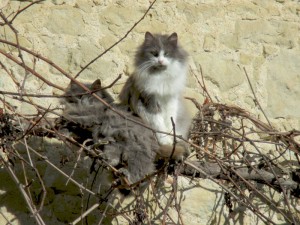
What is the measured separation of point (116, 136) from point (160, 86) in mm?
557

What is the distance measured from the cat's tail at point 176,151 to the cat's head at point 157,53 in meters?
0.57

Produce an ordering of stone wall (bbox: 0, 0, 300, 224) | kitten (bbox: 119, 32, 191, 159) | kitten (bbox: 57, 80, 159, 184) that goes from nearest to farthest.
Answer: kitten (bbox: 57, 80, 159, 184), kitten (bbox: 119, 32, 191, 159), stone wall (bbox: 0, 0, 300, 224)

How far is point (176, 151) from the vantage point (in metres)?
3.26

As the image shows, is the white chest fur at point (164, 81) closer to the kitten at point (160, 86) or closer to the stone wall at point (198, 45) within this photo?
the kitten at point (160, 86)

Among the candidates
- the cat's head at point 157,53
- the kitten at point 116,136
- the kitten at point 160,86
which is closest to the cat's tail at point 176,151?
the kitten at point 116,136

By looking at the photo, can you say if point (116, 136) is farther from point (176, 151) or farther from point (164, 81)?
point (164, 81)

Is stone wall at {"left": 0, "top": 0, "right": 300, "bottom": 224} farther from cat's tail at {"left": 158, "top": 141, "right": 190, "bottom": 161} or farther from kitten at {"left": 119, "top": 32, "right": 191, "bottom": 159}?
cat's tail at {"left": 158, "top": 141, "right": 190, "bottom": 161}

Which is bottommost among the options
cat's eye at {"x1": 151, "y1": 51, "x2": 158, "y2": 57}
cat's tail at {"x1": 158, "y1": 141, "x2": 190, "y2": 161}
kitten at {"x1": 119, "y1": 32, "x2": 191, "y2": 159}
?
cat's tail at {"x1": 158, "y1": 141, "x2": 190, "y2": 161}

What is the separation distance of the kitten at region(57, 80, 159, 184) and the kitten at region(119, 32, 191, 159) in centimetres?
30

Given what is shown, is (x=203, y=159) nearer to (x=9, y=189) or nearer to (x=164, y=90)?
(x=164, y=90)

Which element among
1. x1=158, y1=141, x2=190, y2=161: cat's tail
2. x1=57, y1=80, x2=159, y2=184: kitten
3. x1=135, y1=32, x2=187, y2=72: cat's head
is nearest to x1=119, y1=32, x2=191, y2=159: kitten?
x1=135, y1=32, x2=187, y2=72: cat's head

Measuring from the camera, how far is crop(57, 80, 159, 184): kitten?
324 cm

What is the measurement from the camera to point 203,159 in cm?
390

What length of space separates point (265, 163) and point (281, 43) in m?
1.16
